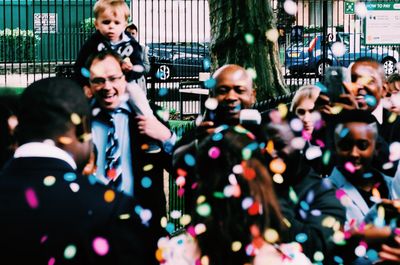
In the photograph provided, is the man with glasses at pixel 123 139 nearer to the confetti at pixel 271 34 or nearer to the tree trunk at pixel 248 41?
the tree trunk at pixel 248 41

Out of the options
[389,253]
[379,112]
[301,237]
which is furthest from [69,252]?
[379,112]

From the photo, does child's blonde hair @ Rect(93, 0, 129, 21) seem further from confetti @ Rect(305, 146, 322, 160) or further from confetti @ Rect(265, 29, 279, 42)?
confetti @ Rect(265, 29, 279, 42)

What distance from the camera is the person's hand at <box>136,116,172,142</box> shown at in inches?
162

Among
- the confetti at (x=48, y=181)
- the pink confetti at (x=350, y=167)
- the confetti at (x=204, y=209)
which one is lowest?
the confetti at (x=204, y=209)

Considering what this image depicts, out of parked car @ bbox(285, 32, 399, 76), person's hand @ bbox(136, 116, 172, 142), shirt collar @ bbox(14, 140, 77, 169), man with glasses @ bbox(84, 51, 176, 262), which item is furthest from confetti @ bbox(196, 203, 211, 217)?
parked car @ bbox(285, 32, 399, 76)

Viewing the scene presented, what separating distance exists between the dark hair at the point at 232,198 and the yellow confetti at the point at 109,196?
12.1 inches

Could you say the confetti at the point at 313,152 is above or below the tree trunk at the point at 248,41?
below

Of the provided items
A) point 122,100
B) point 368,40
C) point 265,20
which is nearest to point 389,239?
point 122,100

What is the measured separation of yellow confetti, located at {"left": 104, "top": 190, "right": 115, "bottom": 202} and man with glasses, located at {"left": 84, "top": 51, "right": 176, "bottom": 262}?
3.81ft

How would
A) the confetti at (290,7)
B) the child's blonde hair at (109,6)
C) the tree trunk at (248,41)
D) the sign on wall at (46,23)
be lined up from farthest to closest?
the sign on wall at (46,23) → the tree trunk at (248,41) → the confetti at (290,7) → the child's blonde hair at (109,6)

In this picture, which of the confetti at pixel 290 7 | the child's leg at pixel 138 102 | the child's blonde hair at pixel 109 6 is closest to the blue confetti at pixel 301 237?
the child's leg at pixel 138 102

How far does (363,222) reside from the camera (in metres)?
3.59

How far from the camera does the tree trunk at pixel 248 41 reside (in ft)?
26.9

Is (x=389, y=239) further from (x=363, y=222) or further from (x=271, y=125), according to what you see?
(x=271, y=125)
